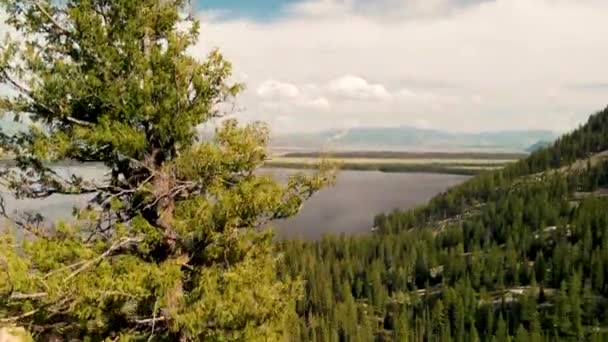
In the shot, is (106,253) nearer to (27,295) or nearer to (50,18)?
(27,295)

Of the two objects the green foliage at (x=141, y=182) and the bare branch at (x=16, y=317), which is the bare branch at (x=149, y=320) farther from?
the bare branch at (x=16, y=317)

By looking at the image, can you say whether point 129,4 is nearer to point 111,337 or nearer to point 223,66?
point 223,66

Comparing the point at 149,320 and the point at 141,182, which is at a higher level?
the point at 141,182

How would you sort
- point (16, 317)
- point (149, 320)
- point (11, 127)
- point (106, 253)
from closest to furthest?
point (16, 317) → point (106, 253) → point (149, 320) → point (11, 127)

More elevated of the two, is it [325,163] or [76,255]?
[325,163]

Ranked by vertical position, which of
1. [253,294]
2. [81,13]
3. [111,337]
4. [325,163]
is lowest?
[111,337]

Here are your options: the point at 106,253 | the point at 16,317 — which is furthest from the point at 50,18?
the point at 16,317

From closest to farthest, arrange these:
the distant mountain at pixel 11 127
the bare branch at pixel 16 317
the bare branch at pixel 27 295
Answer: the bare branch at pixel 27 295 → the bare branch at pixel 16 317 → the distant mountain at pixel 11 127

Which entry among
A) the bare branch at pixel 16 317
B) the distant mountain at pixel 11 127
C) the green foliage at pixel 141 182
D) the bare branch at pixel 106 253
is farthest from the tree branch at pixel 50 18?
the bare branch at pixel 16 317

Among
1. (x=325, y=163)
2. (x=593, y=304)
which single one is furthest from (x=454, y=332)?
(x=325, y=163)
